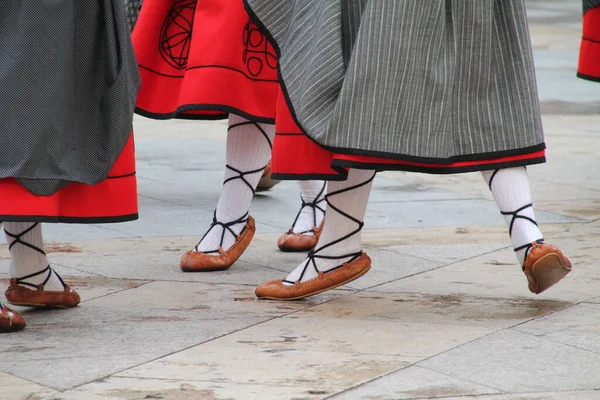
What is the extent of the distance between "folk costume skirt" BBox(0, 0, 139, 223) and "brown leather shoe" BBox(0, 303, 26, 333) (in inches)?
10.6

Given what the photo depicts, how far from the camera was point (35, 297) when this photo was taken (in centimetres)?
319

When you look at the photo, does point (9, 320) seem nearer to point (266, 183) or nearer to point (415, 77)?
point (415, 77)

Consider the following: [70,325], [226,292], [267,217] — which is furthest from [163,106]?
[267,217]

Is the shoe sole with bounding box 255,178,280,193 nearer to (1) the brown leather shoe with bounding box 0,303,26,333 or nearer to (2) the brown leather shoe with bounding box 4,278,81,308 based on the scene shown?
(2) the brown leather shoe with bounding box 4,278,81,308

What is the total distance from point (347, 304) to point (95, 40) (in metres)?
1.04

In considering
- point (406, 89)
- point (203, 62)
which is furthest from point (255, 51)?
point (406, 89)

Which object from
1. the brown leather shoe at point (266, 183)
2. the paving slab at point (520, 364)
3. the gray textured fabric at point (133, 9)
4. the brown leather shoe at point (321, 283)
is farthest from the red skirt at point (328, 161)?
the brown leather shoe at point (266, 183)

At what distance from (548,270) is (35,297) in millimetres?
1430

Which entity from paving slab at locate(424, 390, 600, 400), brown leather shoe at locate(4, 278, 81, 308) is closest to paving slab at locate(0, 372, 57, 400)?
brown leather shoe at locate(4, 278, 81, 308)

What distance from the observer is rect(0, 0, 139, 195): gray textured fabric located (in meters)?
2.84

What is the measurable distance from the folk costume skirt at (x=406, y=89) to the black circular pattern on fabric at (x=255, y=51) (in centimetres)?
42

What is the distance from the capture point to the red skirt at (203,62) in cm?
352

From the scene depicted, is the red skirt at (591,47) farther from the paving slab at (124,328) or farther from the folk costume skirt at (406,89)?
the paving slab at (124,328)

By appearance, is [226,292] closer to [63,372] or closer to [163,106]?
[163,106]
